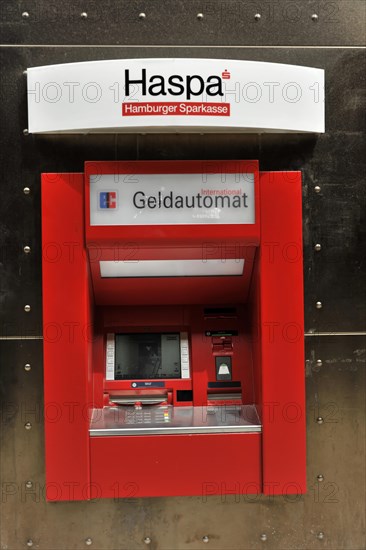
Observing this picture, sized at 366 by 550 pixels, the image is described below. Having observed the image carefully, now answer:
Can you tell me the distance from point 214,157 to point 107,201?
600mm

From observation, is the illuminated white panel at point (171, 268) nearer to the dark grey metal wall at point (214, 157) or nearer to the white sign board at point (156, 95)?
the dark grey metal wall at point (214, 157)

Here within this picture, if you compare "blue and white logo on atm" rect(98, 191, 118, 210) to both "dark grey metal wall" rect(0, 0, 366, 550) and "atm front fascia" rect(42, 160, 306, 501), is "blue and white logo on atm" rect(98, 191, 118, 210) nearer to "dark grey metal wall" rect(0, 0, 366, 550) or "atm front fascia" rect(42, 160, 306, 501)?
"atm front fascia" rect(42, 160, 306, 501)

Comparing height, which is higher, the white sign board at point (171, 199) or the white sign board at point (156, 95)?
the white sign board at point (156, 95)

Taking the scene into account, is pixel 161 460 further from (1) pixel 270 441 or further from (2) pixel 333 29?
(2) pixel 333 29

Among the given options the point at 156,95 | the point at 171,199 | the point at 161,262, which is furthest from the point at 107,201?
the point at 156,95

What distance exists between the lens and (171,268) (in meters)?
2.74

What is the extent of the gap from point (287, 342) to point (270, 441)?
0.47 meters

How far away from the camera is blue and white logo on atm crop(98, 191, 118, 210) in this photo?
101 inches

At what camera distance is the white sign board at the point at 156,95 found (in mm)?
2611

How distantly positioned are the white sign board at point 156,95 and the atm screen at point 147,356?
1.05 m

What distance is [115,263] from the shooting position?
2.71 meters

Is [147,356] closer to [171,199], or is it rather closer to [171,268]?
[171,268]

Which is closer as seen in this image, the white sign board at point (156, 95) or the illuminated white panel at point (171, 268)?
the white sign board at point (156, 95)

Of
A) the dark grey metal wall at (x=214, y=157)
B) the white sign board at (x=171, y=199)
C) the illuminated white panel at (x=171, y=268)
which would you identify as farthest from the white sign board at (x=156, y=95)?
the illuminated white panel at (x=171, y=268)
